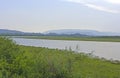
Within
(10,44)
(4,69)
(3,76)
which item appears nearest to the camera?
(3,76)

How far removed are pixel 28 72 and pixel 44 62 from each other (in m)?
0.51

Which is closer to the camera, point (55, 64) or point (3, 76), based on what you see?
point (3, 76)

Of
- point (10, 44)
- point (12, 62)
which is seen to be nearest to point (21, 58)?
point (12, 62)

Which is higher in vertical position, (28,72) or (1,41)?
(1,41)

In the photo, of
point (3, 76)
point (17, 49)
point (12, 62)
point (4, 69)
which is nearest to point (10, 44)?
point (17, 49)

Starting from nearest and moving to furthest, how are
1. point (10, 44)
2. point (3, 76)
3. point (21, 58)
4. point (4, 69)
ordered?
1. point (3, 76)
2. point (4, 69)
3. point (21, 58)
4. point (10, 44)

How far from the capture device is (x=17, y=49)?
9383mm

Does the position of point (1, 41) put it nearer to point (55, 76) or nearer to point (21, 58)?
point (21, 58)

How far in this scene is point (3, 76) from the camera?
6723 millimetres

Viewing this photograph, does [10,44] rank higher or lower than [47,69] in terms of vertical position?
higher

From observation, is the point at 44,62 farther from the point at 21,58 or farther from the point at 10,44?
the point at 10,44

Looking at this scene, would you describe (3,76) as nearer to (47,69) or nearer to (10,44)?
(47,69)

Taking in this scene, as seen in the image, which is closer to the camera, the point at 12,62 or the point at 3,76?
the point at 3,76

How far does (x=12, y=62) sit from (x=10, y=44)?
4.39ft
